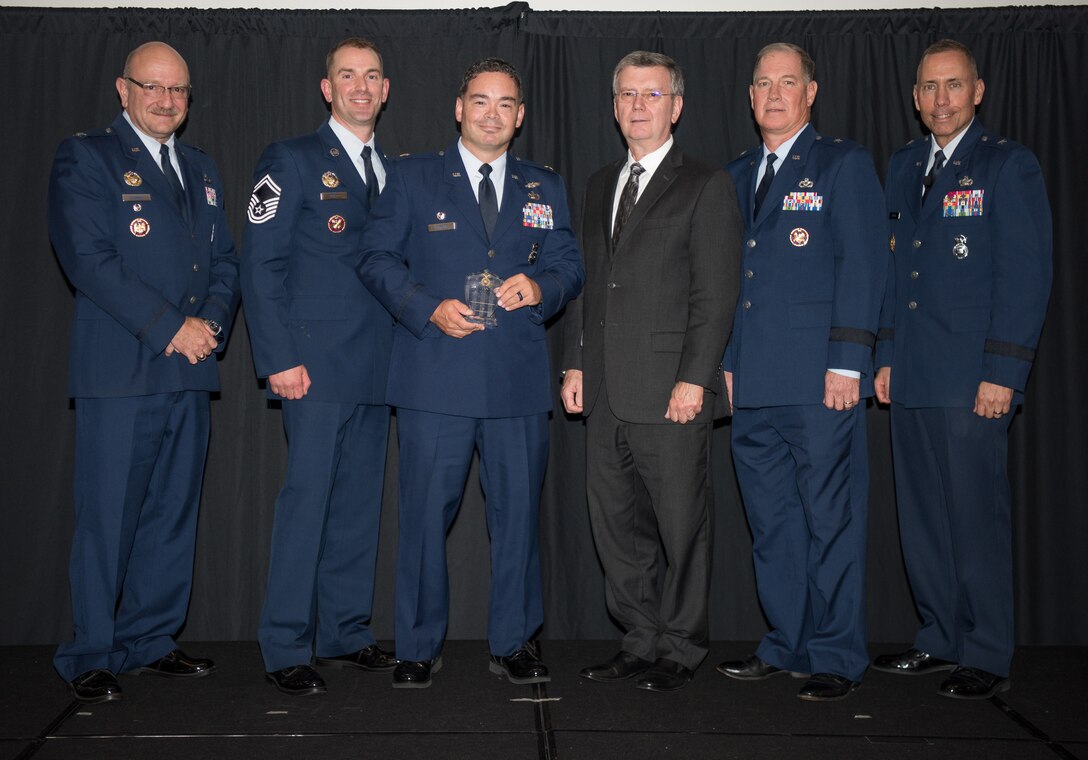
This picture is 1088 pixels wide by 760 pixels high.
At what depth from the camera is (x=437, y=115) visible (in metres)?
4.29

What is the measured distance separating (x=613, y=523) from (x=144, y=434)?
1716 mm

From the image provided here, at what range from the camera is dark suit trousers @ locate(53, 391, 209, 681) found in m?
3.37

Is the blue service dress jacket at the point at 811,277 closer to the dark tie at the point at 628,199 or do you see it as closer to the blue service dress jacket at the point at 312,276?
the dark tie at the point at 628,199

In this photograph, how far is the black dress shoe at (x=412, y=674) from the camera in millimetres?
3363

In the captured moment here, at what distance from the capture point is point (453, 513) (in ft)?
11.5

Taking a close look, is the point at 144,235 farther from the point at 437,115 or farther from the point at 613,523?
the point at 613,523

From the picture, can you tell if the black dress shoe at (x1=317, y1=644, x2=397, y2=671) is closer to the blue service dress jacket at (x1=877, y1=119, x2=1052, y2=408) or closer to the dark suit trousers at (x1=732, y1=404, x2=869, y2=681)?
the dark suit trousers at (x1=732, y1=404, x2=869, y2=681)

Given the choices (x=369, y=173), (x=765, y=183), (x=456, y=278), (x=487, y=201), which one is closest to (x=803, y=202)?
(x=765, y=183)

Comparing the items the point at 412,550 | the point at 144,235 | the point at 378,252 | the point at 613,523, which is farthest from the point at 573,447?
the point at 144,235

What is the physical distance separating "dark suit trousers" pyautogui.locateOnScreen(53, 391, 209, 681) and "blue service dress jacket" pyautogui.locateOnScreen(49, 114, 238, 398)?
0.35ft

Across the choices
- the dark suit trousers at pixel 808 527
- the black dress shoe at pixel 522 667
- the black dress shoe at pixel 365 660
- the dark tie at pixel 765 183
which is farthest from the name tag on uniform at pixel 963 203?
the black dress shoe at pixel 365 660

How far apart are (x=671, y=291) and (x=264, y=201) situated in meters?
1.48

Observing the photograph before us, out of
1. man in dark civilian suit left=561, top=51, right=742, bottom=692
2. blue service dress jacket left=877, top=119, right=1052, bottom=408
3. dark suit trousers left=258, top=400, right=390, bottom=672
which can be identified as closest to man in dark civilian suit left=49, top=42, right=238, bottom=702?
dark suit trousers left=258, top=400, right=390, bottom=672

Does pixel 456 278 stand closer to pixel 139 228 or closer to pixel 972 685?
pixel 139 228
